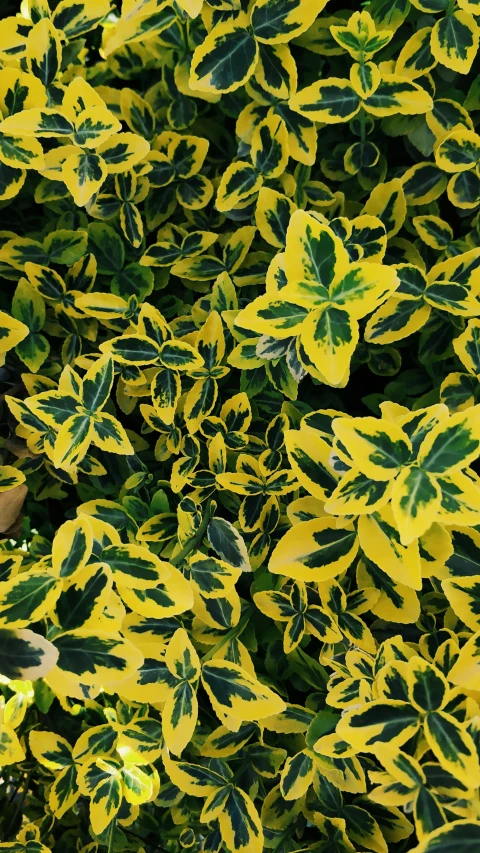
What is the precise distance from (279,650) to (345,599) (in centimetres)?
14

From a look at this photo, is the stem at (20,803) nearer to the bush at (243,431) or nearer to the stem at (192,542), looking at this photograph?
the bush at (243,431)

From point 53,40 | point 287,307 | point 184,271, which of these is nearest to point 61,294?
point 184,271

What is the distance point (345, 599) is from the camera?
2.34 feet

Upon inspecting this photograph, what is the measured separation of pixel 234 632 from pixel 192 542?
0.34 feet

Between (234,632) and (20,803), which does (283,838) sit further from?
(20,803)

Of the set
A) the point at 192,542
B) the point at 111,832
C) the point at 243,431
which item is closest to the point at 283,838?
the point at 111,832

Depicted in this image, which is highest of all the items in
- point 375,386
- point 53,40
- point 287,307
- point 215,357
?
point 53,40

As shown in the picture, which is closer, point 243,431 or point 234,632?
point 234,632

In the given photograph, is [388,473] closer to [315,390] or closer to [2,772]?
[315,390]

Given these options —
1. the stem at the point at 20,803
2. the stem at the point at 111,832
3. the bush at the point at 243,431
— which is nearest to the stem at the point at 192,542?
the bush at the point at 243,431

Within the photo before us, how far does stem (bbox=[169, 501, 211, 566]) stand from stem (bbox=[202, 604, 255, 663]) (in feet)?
0.30

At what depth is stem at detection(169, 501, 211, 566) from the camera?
2.41 feet

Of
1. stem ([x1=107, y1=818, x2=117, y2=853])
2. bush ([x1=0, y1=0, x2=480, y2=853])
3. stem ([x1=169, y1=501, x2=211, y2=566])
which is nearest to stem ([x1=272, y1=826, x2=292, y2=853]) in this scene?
bush ([x1=0, y1=0, x2=480, y2=853])

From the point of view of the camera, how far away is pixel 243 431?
0.85 m
